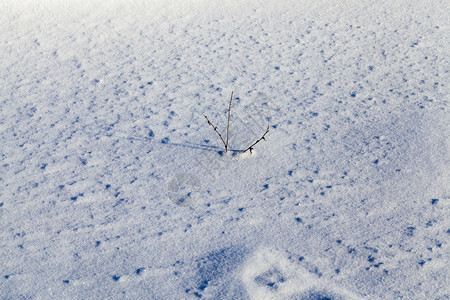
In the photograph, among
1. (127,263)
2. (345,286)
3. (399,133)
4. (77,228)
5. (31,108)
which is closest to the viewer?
(345,286)

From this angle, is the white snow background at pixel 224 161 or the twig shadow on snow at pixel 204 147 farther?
the twig shadow on snow at pixel 204 147

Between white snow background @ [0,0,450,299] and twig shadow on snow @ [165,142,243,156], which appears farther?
twig shadow on snow @ [165,142,243,156]

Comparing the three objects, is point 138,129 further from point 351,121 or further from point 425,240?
point 425,240

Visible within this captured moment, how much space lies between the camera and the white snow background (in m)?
1.75

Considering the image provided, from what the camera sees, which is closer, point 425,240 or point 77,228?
point 425,240

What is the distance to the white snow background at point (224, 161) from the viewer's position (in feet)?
5.74

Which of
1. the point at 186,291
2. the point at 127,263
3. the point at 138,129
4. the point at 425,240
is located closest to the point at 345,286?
the point at 425,240

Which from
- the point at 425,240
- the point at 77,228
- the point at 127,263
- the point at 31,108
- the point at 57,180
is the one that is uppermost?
the point at 31,108

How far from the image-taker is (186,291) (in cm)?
168

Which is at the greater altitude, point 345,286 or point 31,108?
point 31,108

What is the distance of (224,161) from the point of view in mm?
2348

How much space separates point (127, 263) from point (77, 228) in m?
0.35

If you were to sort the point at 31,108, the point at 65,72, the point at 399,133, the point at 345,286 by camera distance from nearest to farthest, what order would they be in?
the point at 345,286 → the point at 399,133 → the point at 31,108 → the point at 65,72

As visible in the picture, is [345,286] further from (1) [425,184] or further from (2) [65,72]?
(2) [65,72]
